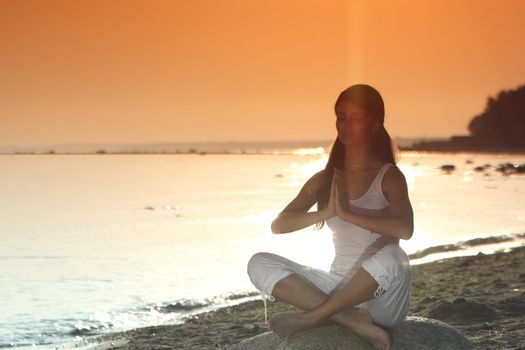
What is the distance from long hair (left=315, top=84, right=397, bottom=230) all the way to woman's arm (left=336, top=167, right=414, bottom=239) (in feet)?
1.00

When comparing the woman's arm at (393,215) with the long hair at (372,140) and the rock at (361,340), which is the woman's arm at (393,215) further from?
the rock at (361,340)

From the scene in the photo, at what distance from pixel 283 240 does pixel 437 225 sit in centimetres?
738

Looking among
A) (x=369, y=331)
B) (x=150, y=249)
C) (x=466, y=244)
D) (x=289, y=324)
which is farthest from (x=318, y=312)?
(x=150, y=249)

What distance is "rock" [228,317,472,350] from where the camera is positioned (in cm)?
720

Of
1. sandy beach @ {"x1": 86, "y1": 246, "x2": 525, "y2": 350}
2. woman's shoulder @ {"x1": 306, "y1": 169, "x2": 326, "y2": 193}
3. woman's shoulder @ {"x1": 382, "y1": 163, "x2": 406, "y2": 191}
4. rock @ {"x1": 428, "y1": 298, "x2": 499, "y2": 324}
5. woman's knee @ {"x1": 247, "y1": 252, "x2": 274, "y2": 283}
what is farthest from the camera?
rock @ {"x1": 428, "y1": 298, "x2": 499, "y2": 324}

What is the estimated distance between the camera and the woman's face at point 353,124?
7.11 m

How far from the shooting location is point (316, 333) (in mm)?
7266

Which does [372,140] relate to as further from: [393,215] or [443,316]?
[443,316]

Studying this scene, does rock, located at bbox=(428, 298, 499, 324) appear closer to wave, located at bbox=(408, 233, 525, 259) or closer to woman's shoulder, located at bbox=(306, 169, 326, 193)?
woman's shoulder, located at bbox=(306, 169, 326, 193)

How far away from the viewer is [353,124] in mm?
7148

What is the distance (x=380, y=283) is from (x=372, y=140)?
125 centimetres

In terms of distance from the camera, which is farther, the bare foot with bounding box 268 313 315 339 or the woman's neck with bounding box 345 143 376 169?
the woman's neck with bounding box 345 143 376 169

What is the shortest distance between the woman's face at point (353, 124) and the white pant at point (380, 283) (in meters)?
0.97

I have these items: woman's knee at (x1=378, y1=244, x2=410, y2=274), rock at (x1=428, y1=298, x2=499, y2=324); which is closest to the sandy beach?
rock at (x1=428, y1=298, x2=499, y2=324)
